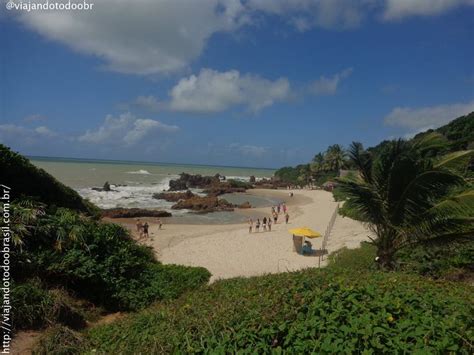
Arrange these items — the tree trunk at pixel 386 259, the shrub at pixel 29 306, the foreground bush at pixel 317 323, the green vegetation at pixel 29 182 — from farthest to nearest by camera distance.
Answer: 1. the green vegetation at pixel 29 182
2. the tree trunk at pixel 386 259
3. the shrub at pixel 29 306
4. the foreground bush at pixel 317 323

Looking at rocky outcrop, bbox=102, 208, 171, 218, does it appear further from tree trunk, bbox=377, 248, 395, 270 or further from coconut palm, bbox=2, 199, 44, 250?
tree trunk, bbox=377, 248, 395, 270

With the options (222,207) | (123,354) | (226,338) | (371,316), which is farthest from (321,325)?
(222,207)

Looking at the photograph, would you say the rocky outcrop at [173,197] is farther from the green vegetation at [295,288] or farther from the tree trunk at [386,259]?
the tree trunk at [386,259]

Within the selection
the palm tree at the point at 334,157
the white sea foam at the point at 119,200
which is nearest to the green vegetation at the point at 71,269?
the white sea foam at the point at 119,200

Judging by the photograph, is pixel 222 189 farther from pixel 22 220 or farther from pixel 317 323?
pixel 317 323

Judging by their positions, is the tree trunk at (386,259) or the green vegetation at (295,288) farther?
the tree trunk at (386,259)

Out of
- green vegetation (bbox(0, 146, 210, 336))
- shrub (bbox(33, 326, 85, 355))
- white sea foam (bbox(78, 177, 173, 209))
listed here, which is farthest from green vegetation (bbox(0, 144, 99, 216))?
white sea foam (bbox(78, 177, 173, 209))

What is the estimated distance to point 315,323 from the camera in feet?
12.6

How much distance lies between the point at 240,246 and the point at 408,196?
43.3 feet

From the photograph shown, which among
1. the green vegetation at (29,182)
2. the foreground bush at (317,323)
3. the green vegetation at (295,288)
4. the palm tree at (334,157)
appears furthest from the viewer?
the palm tree at (334,157)

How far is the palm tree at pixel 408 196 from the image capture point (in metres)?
8.16

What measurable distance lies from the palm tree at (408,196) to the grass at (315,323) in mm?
3410

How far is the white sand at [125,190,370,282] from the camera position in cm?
1622

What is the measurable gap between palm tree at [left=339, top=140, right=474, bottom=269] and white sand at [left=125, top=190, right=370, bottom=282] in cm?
438
